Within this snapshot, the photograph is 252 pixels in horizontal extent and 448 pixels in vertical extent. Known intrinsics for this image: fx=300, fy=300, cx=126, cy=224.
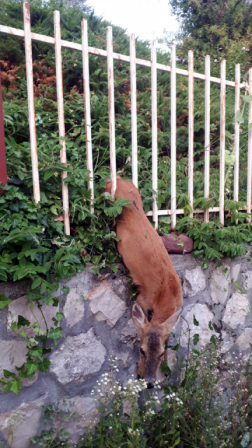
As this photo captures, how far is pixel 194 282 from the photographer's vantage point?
283cm

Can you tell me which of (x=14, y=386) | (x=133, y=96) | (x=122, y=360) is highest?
(x=133, y=96)

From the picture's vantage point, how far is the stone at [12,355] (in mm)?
1917

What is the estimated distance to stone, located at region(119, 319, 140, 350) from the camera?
2383 mm

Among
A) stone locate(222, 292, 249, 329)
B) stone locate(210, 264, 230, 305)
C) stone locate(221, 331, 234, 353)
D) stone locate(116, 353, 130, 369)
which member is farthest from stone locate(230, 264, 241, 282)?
stone locate(116, 353, 130, 369)

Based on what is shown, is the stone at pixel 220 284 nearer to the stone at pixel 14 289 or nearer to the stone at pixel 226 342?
the stone at pixel 226 342

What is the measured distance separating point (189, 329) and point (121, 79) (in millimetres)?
3113

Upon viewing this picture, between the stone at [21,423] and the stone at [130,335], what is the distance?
70cm

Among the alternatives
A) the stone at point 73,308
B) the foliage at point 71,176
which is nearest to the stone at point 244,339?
the foliage at point 71,176

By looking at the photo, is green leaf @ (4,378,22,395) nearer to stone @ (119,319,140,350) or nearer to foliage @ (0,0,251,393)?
foliage @ (0,0,251,393)

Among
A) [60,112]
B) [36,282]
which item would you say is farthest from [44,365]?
[60,112]

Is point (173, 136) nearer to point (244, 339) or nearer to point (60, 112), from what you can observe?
point (60, 112)

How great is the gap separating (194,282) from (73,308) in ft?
3.98

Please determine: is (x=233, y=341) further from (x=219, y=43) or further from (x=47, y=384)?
(x=219, y=43)

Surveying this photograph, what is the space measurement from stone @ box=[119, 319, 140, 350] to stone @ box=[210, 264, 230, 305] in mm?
951
